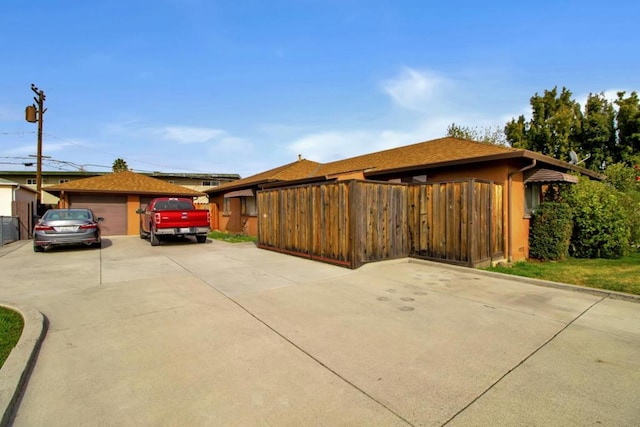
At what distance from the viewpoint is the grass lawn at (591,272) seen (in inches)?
242

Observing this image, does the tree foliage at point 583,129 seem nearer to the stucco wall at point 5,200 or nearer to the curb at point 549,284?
the curb at point 549,284

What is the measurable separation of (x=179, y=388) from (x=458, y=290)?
5.02 m

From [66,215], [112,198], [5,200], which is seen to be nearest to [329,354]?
[66,215]

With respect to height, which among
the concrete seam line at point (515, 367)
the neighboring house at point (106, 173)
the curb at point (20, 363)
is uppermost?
the neighboring house at point (106, 173)

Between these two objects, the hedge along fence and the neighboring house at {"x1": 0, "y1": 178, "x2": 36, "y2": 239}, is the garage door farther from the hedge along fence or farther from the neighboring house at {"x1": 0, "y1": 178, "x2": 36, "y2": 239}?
the hedge along fence

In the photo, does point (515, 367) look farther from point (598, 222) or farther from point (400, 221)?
point (598, 222)

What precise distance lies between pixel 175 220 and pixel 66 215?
12.1ft

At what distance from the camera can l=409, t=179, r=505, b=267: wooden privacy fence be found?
7.80 meters

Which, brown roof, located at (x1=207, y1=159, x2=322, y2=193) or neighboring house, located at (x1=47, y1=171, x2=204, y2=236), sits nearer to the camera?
brown roof, located at (x1=207, y1=159, x2=322, y2=193)

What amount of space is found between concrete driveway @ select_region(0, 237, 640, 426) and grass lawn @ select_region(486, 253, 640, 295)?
876mm

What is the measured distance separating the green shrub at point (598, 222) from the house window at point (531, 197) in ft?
2.57

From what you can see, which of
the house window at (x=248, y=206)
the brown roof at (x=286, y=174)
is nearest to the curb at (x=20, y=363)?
the brown roof at (x=286, y=174)

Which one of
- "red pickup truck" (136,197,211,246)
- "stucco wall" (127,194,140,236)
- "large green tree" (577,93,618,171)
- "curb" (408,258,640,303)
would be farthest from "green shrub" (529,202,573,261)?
"stucco wall" (127,194,140,236)

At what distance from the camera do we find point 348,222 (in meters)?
8.16
